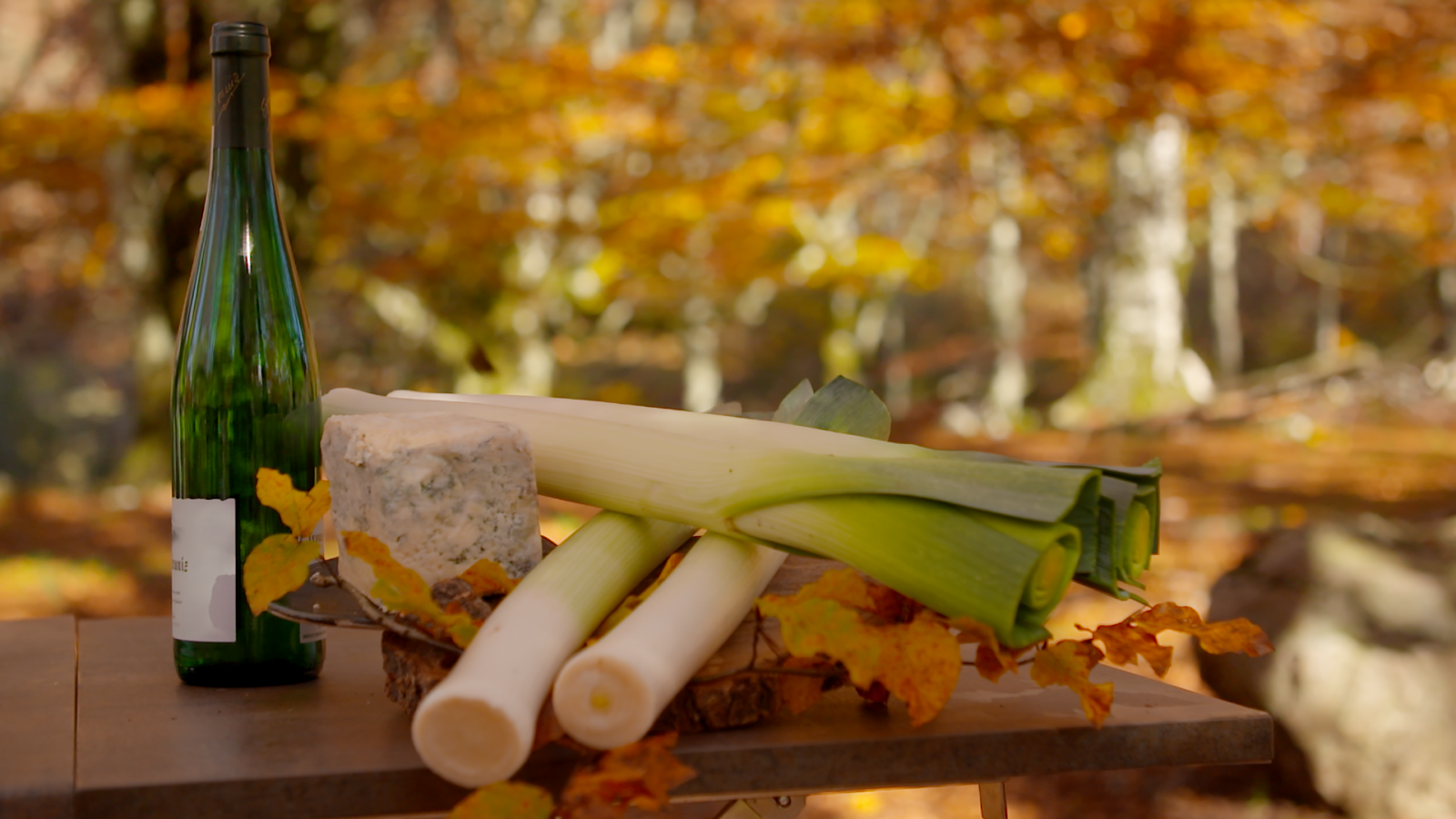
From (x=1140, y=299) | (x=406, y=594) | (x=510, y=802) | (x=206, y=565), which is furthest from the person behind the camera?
(x=1140, y=299)

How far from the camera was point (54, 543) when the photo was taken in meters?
4.33

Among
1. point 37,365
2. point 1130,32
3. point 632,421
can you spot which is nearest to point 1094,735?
point 632,421

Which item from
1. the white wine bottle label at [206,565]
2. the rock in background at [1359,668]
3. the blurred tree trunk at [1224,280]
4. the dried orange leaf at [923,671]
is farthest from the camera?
the blurred tree trunk at [1224,280]

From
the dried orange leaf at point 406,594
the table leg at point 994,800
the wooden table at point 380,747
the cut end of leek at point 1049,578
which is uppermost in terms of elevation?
the cut end of leek at point 1049,578

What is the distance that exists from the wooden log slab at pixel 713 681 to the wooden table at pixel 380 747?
0.04ft

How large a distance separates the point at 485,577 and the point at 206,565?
235mm

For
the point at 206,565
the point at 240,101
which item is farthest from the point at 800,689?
the point at 240,101

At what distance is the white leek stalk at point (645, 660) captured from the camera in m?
0.59

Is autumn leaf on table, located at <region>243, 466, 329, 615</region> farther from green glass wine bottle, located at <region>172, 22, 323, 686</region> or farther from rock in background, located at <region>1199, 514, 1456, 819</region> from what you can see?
rock in background, located at <region>1199, 514, 1456, 819</region>

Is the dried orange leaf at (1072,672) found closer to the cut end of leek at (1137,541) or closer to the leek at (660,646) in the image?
the cut end of leek at (1137,541)

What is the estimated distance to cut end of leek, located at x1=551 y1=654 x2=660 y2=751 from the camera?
59cm

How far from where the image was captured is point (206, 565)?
2.71 feet

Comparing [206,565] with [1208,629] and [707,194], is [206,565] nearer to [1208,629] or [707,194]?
[1208,629]

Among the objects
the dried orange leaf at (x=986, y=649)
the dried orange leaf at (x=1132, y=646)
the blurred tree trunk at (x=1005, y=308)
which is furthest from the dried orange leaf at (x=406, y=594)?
the blurred tree trunk at (x=1005, y=308)
